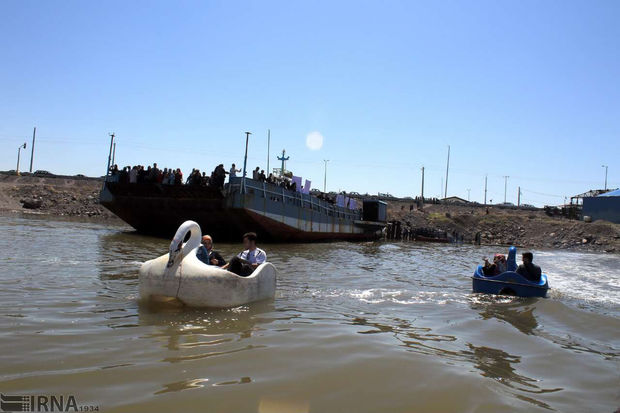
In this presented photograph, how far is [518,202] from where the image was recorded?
94.5 metres

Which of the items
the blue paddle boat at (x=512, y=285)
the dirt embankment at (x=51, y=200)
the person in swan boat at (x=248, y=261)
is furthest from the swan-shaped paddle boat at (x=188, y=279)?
the dirt embankment at (x=51, y=200)

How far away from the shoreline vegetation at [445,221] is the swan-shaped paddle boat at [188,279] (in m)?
35.1

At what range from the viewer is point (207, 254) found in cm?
811

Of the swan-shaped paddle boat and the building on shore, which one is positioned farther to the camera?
the building on shore

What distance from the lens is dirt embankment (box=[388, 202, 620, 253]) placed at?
136 feet

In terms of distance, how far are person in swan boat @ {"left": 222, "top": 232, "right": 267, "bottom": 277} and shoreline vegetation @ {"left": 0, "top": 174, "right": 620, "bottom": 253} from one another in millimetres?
34091

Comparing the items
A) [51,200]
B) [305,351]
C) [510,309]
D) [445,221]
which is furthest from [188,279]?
[445,221]

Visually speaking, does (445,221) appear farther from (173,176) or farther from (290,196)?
(173,176)

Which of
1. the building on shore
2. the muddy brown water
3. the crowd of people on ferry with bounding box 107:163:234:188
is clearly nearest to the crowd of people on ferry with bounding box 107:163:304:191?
the crowd of people on ferry with bounding box 107:163:234:188

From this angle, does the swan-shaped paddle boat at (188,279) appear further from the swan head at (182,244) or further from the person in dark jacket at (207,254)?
the person in dark jacket at (207,254)

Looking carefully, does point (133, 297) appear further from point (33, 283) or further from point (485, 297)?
point (485, 297)

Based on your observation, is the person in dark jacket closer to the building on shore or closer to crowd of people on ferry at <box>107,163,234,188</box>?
crowd of people on ferry at <box>107,163,234,188</box>

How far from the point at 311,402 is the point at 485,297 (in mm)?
7970

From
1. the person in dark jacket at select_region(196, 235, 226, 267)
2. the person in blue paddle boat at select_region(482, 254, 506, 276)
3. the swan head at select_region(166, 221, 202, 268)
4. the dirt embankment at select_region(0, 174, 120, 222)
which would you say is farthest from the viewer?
the dirt embankment at select_region(0, 174, 120, 222)
